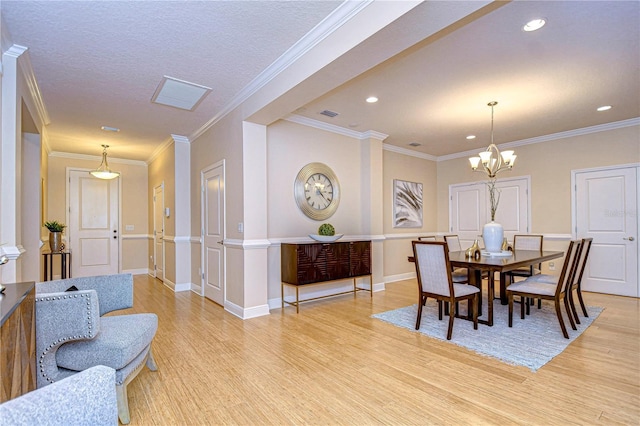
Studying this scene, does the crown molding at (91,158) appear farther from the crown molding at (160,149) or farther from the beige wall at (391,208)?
the beige wall at (391,208)

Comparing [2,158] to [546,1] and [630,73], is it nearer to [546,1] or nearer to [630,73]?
[546,1]

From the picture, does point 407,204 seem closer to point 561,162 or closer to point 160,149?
point 561,162

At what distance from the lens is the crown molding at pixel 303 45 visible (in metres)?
2.21

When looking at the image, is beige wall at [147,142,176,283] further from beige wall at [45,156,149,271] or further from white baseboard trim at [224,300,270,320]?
white baseboard trim at [224,300,270,320]

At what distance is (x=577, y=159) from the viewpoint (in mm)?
5195

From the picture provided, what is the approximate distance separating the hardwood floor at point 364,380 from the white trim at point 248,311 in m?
0.28

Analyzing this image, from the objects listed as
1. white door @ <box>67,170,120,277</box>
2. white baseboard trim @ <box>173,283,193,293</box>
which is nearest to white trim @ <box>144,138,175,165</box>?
white door @ <box>67,170,120,277</box>

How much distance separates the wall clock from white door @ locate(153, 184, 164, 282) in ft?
10.2

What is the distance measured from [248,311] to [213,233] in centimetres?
138

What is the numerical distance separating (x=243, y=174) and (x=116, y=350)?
7.72ft

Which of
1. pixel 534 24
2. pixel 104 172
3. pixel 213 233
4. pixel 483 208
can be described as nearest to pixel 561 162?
pixel 483 208

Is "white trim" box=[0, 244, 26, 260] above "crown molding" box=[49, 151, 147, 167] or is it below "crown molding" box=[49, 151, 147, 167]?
below

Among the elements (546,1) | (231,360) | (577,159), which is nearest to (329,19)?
(546,1)

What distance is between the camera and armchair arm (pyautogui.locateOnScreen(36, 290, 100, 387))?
1.57 m
